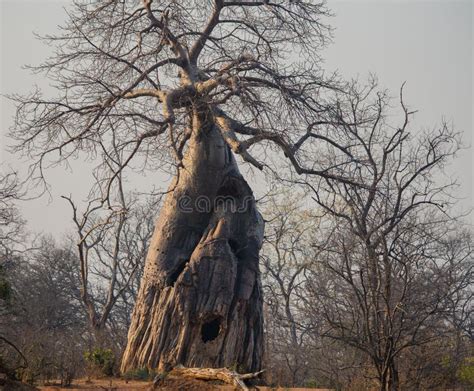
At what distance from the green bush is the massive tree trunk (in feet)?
0.94

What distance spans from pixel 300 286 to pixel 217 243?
12691 millimetres

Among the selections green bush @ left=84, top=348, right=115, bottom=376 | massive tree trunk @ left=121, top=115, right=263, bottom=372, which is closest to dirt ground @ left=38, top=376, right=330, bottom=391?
green bush @ left=84, top=348, right=115, bottom=376

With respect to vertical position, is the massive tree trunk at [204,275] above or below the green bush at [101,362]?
above

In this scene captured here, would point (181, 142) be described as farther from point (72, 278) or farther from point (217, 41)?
point (72, 278)

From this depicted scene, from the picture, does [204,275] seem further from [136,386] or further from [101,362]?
[136,386]

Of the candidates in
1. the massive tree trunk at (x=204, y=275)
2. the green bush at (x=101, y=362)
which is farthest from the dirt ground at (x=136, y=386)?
the massive tree trunk at (x=204, y=275)

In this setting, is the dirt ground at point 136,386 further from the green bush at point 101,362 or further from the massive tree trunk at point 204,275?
the massive tree trunk at point 204,275

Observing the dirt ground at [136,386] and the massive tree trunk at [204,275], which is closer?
the dirt ground at [136,386]

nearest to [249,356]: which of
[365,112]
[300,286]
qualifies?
[365,112]

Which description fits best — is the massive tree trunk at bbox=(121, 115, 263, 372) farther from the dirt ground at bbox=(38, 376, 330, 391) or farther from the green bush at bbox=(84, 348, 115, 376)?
the dirt ground at bbox=(38, 376, 330, 391)

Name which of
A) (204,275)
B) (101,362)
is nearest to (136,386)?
(101,362)

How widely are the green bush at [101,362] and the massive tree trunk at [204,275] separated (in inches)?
11.2

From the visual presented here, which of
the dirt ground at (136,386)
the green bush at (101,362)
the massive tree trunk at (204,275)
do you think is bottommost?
the dirt ground at (136,386)

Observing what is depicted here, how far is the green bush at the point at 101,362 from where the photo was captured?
846cm
